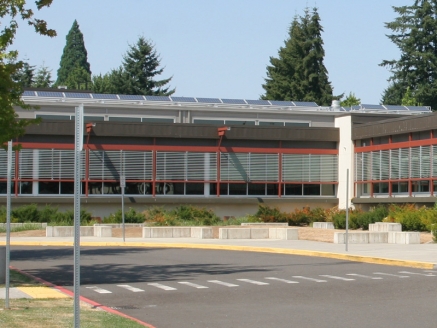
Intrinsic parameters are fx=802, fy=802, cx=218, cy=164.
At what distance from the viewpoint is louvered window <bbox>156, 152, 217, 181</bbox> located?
50312 mm

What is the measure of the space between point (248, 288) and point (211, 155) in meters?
33.9

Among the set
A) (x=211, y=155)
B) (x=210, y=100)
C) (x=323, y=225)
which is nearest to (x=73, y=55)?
(x=210, y=100)

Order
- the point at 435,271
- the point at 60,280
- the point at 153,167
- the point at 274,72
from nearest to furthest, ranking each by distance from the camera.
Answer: the point at 60,280 → the point at 435,271 → the point at 153,167 → the point at 274,72

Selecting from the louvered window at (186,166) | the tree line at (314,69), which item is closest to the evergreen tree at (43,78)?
the tree line at (314,69)

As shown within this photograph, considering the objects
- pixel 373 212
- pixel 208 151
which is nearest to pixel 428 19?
pixel 208 151

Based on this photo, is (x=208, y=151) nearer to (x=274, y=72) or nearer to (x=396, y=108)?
(x=396, y=108)

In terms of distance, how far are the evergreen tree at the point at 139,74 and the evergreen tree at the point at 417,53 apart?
84.3ft

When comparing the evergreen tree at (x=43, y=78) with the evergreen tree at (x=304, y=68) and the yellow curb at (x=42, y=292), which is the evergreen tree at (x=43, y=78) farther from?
the yellow curb at (x=42, y=292)

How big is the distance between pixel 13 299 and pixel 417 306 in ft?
24.4

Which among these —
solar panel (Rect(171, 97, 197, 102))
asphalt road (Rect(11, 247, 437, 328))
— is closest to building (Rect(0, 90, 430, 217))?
solar panel (Rect(171, 97, 197, 102))

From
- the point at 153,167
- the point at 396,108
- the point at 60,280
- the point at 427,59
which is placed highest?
the point at 427,59

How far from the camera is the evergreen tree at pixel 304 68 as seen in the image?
8794 centimetres

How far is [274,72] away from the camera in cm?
9356

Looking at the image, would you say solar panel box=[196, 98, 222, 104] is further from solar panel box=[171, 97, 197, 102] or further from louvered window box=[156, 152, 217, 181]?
louvered window box=[156, 152, 217, 181]
